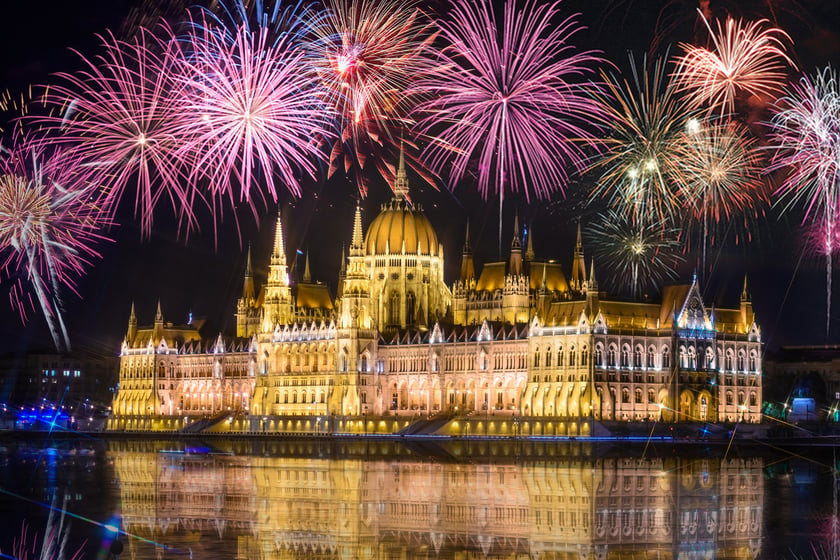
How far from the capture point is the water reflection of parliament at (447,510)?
2127 inches

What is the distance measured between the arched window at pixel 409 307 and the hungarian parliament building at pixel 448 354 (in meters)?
0.16

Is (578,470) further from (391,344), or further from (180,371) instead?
(180,371)

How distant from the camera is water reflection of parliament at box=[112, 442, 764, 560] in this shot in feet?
177

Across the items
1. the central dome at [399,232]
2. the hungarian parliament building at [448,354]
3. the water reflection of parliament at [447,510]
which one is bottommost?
the water reflection of parliament at [447,510]

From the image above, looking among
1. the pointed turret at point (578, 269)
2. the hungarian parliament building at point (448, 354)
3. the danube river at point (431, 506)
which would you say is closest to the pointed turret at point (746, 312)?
the hungarian parliament building at point (448, 354)

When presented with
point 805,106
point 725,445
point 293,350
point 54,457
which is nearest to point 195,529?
point 805,106

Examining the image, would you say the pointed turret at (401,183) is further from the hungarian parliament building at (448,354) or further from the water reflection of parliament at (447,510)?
the water reflection of parliament at (447,510)

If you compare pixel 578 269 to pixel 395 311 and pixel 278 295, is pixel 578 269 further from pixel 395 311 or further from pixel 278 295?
pixel 278 295

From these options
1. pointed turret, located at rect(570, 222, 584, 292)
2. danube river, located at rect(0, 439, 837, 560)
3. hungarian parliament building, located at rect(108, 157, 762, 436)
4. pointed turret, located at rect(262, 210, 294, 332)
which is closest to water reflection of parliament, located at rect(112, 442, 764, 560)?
danube river, located at rect(0, 439, 837, 560)

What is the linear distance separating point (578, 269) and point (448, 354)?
1731cm

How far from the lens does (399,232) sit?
6786 inches

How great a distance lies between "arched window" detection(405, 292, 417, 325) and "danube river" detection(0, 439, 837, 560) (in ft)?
199

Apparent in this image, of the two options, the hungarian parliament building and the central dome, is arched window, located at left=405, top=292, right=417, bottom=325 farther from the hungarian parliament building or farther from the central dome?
the central dome

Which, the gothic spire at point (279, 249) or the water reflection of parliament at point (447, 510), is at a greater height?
the gothic spire at point (279, 249)
